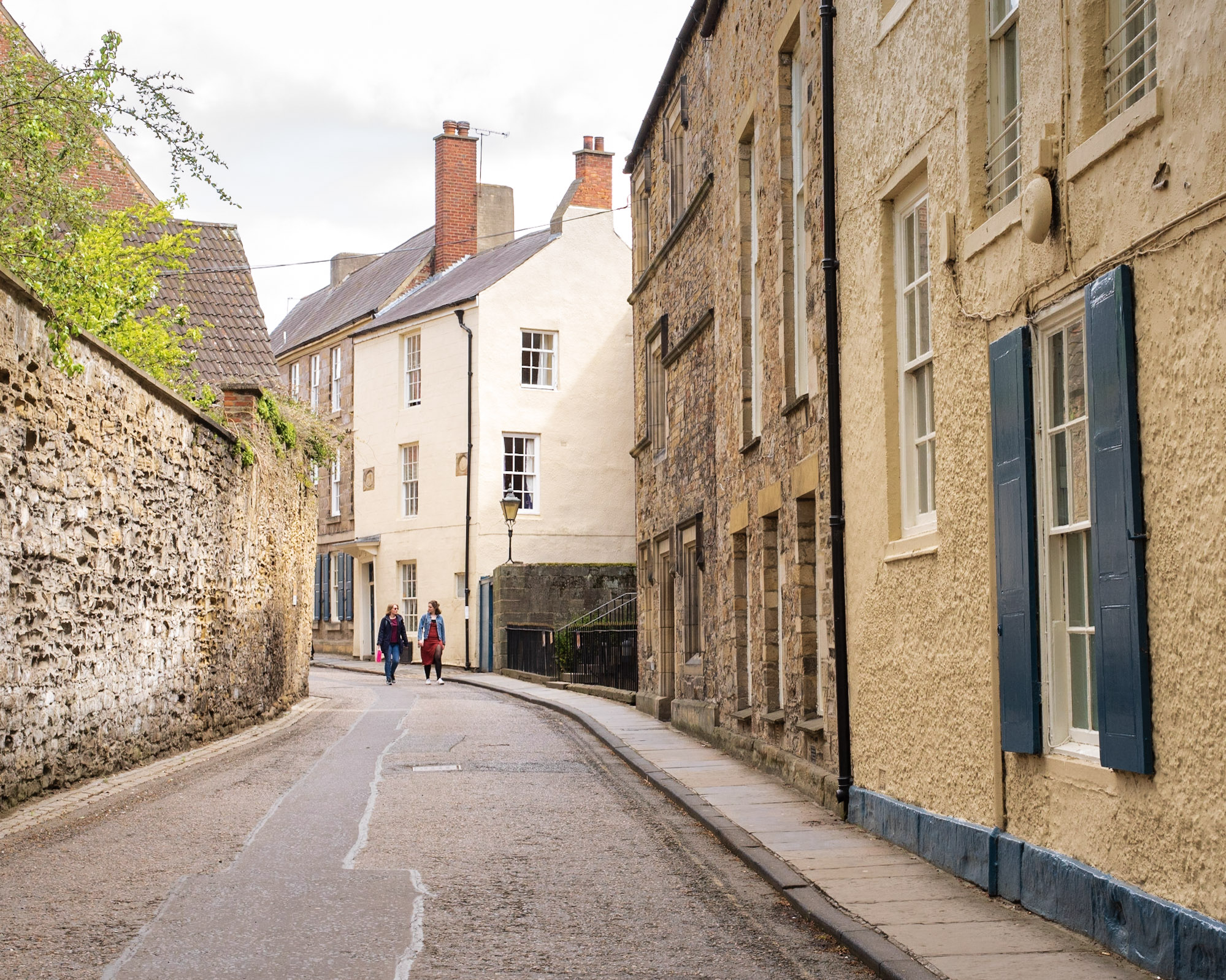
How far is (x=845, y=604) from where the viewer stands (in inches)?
392

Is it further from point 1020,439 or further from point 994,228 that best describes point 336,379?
point 1020,439

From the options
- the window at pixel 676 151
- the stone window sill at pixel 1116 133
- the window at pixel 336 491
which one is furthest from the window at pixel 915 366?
the window at pixel 336 491

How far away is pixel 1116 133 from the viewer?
5.76 meters

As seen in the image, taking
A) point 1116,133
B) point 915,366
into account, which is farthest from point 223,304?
point 1116,133

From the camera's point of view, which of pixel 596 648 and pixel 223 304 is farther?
pixel 596 648

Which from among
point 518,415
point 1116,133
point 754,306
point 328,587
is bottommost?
point 328,587

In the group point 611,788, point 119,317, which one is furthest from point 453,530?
point 611,788

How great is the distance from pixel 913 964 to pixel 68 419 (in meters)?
7.95

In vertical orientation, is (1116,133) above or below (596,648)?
above

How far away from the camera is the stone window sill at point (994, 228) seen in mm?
6875

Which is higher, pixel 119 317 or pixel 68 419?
pixel 119 317

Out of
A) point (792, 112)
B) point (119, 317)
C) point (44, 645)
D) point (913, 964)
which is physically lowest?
point (913, 964)

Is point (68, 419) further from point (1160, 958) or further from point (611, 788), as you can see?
point (1160, 958)

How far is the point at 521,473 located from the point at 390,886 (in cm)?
2835
